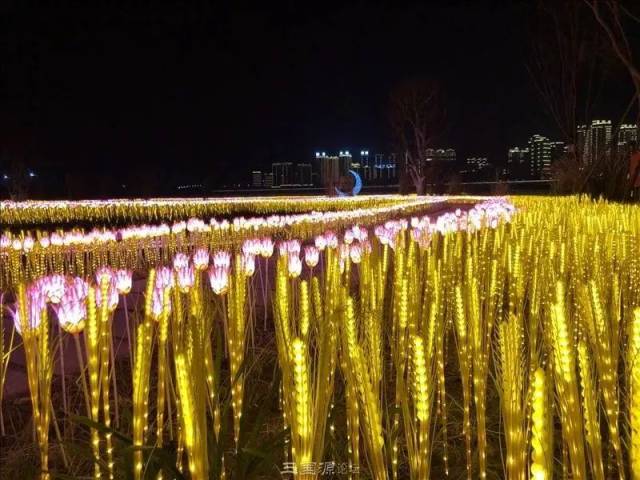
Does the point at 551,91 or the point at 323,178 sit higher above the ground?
the point at 551,91

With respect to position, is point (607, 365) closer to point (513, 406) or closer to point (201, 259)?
point (513, 406)

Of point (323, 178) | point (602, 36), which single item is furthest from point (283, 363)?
point (323, 178)

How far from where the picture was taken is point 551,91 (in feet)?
54.3

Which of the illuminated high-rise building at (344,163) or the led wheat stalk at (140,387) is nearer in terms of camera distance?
the led wheat stalk at (140,387)

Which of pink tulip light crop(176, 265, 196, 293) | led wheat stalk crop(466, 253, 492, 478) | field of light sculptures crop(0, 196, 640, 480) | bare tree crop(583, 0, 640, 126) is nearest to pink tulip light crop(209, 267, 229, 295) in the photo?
field of light sculptures crop(0, 196, 640, 480)

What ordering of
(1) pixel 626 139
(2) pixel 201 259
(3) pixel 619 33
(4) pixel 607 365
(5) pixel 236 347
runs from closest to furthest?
1. (4) pixel 607 365
2. (5) pixel 236 347
3. (2) pixel 201 259
4. (3) pixel 619 33
5. (1) pixel 626 139

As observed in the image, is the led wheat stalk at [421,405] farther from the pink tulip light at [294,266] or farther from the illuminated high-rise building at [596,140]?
the illuminated high-rise building at [596,140]

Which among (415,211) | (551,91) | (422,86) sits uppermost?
(422,86)


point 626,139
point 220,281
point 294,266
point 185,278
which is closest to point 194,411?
point 185,278

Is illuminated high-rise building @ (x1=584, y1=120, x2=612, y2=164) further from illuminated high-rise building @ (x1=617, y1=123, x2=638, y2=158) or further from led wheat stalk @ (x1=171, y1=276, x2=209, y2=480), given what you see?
led wheat stalk @ (x1=171, y1=276, x2=209, y2=480)

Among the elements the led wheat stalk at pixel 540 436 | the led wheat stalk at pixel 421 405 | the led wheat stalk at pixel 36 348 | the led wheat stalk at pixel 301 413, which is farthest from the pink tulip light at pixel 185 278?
the led wheat stalk at pixel 540 436

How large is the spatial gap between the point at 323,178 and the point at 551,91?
17.6m

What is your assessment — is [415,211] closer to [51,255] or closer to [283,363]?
[51,255]

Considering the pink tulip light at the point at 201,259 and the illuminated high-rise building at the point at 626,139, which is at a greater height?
the illuminated high-rise building at the point at 626,139
